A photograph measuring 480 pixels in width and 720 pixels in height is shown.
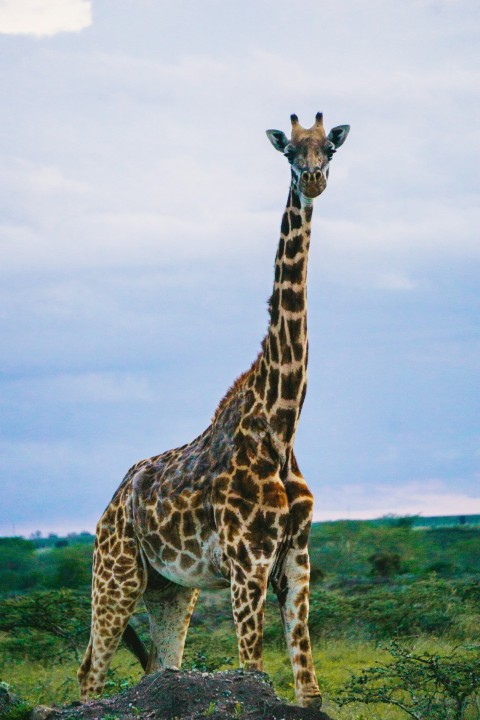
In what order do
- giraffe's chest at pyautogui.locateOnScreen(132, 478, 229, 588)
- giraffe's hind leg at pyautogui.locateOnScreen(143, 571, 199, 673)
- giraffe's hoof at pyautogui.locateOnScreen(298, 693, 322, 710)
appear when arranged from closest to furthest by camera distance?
giraffe's hoof at pyautogui.locateOnScreen(298, 693, 322, 710)
giraffe's chest at pyautogui.locateOnScreen(132, 478, 229, 588)
giraffe's hind leg at pyautogui.locateOnScreen(143, 571, 199, 673)

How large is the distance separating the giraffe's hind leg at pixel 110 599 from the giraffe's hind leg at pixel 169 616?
0.98 feet

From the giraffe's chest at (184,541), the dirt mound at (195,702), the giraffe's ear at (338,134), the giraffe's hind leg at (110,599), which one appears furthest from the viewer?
the giraffe's hind leg at (110,599)

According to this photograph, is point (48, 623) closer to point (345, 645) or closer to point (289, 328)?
point (345, 645)

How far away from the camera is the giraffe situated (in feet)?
28.2

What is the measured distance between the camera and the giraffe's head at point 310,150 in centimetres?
870

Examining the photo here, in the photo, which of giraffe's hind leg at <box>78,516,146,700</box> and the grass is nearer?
giraffe's hind leg at <box>78,516,146,700</box>

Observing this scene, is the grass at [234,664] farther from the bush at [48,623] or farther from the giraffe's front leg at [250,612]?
the giraffe's front leg at [250,612]

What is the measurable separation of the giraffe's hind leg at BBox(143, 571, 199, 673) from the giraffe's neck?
2382mm

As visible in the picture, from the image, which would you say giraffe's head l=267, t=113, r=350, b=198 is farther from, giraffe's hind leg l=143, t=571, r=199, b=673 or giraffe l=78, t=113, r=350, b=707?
giraffe's hind leg l=143, t=571, r=199, b=673

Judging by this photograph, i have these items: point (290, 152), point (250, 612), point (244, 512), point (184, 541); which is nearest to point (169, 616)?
point (184, 541)

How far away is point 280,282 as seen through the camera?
9305 millimetres

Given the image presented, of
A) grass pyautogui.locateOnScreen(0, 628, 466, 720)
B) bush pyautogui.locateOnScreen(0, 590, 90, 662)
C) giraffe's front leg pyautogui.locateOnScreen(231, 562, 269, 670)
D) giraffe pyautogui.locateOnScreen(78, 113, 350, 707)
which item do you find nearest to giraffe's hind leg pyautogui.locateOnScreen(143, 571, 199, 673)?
giraffe pyautogui.locateOnScreen(78, 113, 350, 707)

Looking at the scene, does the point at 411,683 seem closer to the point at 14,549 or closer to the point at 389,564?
the point at 389,564

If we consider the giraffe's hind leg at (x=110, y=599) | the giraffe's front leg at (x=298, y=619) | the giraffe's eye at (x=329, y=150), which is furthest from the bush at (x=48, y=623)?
the giraffe's eye at (x=329, y=150)
